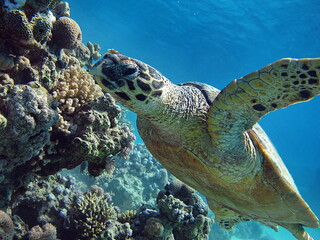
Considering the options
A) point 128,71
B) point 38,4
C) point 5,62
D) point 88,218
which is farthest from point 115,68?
point 88,218

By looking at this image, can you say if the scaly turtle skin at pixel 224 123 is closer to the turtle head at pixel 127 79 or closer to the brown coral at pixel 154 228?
the turtle head at pixel 127 79

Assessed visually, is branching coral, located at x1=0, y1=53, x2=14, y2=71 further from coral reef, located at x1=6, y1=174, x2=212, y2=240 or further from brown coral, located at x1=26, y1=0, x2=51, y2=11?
coral reef, located at x1=6, y1=174, x2=212, y2=240

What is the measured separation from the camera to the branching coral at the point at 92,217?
4.04m

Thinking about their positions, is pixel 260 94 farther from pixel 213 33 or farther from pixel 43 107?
A: pixel 213 33

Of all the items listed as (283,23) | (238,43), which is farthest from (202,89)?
(238,43)

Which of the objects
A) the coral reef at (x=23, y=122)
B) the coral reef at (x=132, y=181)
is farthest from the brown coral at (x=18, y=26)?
the coral reef at (x=132, y=181)

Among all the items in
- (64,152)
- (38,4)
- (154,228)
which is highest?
(38,4)

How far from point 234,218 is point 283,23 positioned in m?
25.5

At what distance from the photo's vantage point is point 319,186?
30.0 meters

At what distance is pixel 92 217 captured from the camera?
4230 mm

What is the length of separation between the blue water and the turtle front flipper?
2249 cm

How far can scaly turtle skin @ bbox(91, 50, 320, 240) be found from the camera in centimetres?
215

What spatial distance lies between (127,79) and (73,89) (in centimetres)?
200

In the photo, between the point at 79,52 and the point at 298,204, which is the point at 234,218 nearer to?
the point at 298,204
